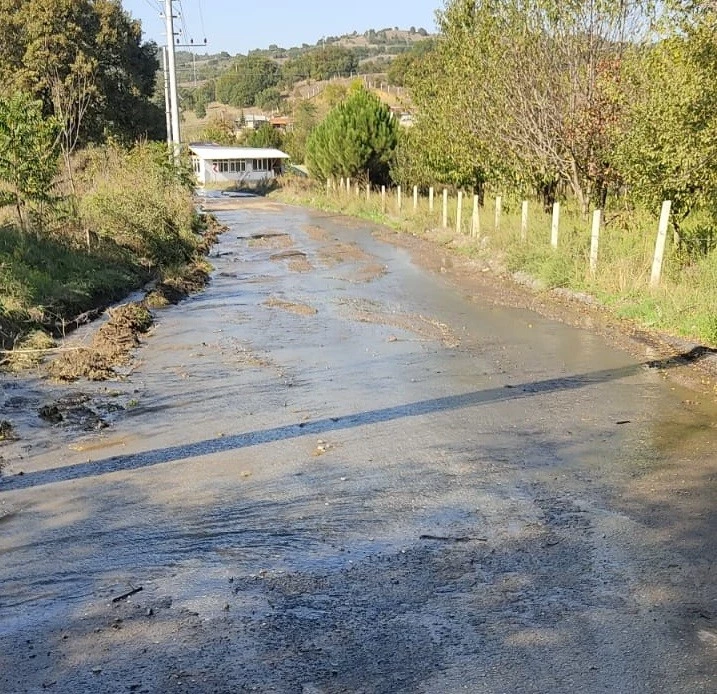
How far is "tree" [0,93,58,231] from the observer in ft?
51.3

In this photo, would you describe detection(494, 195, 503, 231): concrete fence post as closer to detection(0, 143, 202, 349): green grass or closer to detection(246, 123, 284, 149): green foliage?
detection(0, 143, 202, 349): green grass

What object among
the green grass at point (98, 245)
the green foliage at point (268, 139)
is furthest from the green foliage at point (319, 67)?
the green grass at point (98, 245)

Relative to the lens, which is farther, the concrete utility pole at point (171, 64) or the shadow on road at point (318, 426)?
the concrete utility pole at point (171, 64)

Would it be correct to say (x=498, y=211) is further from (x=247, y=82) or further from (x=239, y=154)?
(x=247, y=82)

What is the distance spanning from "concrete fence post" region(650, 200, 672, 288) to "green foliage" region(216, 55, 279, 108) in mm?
154179

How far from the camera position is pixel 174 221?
79.8 feet

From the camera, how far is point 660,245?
13.5 meters

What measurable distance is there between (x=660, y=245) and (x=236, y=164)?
2659 inches

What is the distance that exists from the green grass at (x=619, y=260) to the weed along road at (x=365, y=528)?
1879 millimetres

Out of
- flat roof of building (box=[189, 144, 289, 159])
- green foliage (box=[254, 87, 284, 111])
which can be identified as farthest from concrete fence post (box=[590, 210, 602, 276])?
green foliage (box=[254, 87, 284, 111])

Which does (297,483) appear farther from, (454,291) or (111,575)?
(454,291)

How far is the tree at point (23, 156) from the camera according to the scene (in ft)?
51.3

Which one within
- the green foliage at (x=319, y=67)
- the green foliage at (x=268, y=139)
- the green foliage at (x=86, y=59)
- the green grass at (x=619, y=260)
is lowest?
the green grass at (x=619, y=260)

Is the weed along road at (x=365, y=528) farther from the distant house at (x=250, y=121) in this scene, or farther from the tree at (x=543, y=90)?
the distant house at (x=250, y=121)
